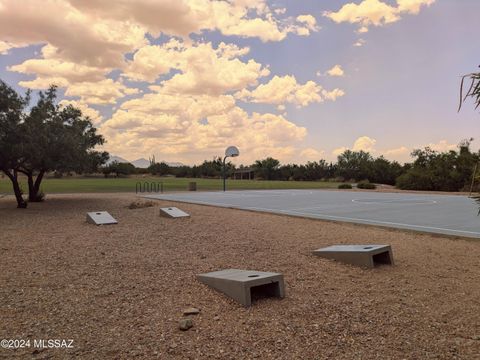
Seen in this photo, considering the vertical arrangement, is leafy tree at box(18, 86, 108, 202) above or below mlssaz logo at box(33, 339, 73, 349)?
above

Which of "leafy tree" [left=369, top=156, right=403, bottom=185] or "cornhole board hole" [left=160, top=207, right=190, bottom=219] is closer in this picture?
"cornhole board hole" [left=160, top=207, right=190, bottom=219]

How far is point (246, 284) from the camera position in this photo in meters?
4.27

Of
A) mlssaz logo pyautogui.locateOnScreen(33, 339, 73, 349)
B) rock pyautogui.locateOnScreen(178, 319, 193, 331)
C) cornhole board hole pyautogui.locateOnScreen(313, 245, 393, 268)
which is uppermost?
cornhole board hole pyautogui.locateOnScreen(313, 245, 393, 268)

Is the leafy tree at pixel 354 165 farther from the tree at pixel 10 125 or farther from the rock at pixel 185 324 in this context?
the rock at pixel 185 324

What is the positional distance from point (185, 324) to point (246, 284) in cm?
83

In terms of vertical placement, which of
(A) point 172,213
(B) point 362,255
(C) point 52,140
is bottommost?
(B) point 362,255

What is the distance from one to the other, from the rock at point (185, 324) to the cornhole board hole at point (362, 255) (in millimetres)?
3266

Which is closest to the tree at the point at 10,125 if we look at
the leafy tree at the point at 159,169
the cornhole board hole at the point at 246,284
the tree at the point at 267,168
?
the cornhole board hole at the point at 246,284

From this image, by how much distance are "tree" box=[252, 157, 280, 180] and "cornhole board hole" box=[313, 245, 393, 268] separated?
200 feet

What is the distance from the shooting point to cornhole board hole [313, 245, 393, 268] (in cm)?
603

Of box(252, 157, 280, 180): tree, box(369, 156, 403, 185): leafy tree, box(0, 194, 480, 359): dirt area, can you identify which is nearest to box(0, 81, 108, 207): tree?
box(0, 194, 480, 359): dirt area

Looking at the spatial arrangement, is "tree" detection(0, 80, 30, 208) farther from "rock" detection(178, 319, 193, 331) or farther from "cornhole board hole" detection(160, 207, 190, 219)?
"rock" detection(178, 319, 193, 331)

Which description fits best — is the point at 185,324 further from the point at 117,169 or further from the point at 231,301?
the point at 117,169

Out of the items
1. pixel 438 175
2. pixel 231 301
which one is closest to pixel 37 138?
pixel 231 301
